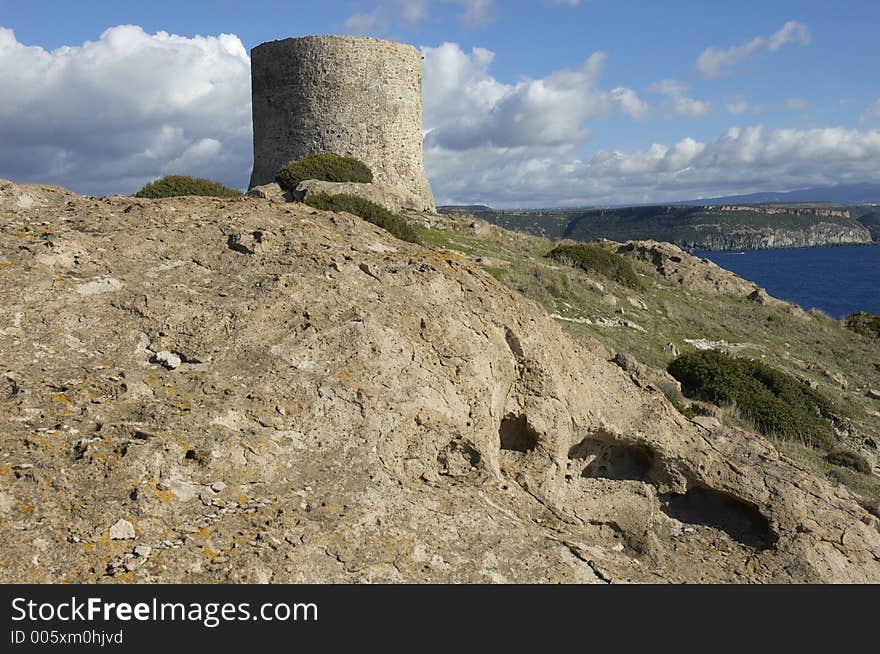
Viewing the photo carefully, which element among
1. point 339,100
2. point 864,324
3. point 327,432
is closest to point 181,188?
point 339,100

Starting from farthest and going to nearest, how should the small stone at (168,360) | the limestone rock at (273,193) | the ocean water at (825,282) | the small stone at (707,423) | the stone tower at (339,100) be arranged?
the ocean water at (825,282) < the stone tower at (339,100) < the limestone rock at (273,193) < the small stone at (707,423) < the small stone at (168,360)

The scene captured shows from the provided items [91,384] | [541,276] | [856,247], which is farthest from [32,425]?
[856,247]

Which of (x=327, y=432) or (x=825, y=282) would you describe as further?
(x=825, y=282)

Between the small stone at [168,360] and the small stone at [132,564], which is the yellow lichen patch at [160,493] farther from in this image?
the small stone at [168,360]

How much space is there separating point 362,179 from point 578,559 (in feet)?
80.2

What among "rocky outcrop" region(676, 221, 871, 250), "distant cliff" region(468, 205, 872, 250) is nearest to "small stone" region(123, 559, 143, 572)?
"distant cliff" region(468, 205, 872, 250)

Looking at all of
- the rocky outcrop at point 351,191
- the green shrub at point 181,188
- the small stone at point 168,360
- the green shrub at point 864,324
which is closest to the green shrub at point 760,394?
the small stone at point 168,360

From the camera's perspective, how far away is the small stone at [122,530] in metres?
3.85

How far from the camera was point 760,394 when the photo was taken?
562 inches

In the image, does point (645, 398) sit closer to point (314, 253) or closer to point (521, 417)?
point (521, 417)

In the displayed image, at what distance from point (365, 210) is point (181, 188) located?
20.1ft

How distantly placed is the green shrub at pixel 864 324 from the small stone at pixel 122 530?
33.3m

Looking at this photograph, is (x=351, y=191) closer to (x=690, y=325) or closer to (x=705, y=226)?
(x=690, y=325)

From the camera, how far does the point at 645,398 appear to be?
7.37 meters
